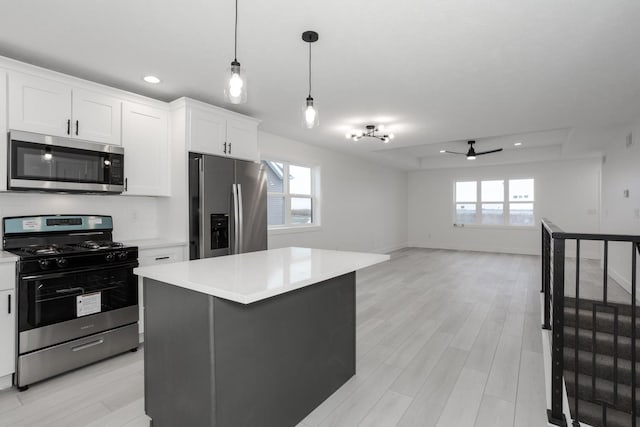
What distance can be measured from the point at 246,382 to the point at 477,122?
4376 mm

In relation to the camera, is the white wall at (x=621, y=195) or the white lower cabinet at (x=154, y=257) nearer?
the white lower cabinet at (x=154, y=257)

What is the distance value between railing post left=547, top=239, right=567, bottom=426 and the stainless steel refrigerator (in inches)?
110

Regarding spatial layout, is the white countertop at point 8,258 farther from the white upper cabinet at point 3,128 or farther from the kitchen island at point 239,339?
the kitchen island at point 239,339

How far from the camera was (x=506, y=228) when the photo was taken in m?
8.52

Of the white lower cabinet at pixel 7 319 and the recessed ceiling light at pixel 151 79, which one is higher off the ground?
the recessed ceiling light at pixel 151 79

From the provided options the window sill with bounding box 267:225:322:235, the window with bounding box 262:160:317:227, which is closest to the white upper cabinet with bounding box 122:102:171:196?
the window with bounding box 262:160:317:227

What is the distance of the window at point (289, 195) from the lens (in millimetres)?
5258

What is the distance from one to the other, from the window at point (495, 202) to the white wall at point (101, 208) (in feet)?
27.0

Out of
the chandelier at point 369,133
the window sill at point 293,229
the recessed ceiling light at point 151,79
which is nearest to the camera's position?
the recessed ceiling light at point 151,79

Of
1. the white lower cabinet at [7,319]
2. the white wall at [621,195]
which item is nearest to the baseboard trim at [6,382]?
the white lower cabinet at [7,319]

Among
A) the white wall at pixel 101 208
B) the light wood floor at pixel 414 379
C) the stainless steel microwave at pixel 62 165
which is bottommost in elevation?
the light wood floor at pixel 414 379

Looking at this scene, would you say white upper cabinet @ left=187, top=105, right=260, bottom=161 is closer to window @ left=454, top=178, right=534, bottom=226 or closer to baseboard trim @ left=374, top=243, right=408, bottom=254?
baseboard trim @ left=374, top=243, right=408, bottom=254

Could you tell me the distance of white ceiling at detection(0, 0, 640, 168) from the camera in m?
1.96

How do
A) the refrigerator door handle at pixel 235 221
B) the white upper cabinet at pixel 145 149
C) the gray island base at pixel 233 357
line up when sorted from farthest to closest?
the refrigerator door handle at pixel 235 221, the white upper cabinet at pixel 145 149, the gray island base at pixel 233 357
